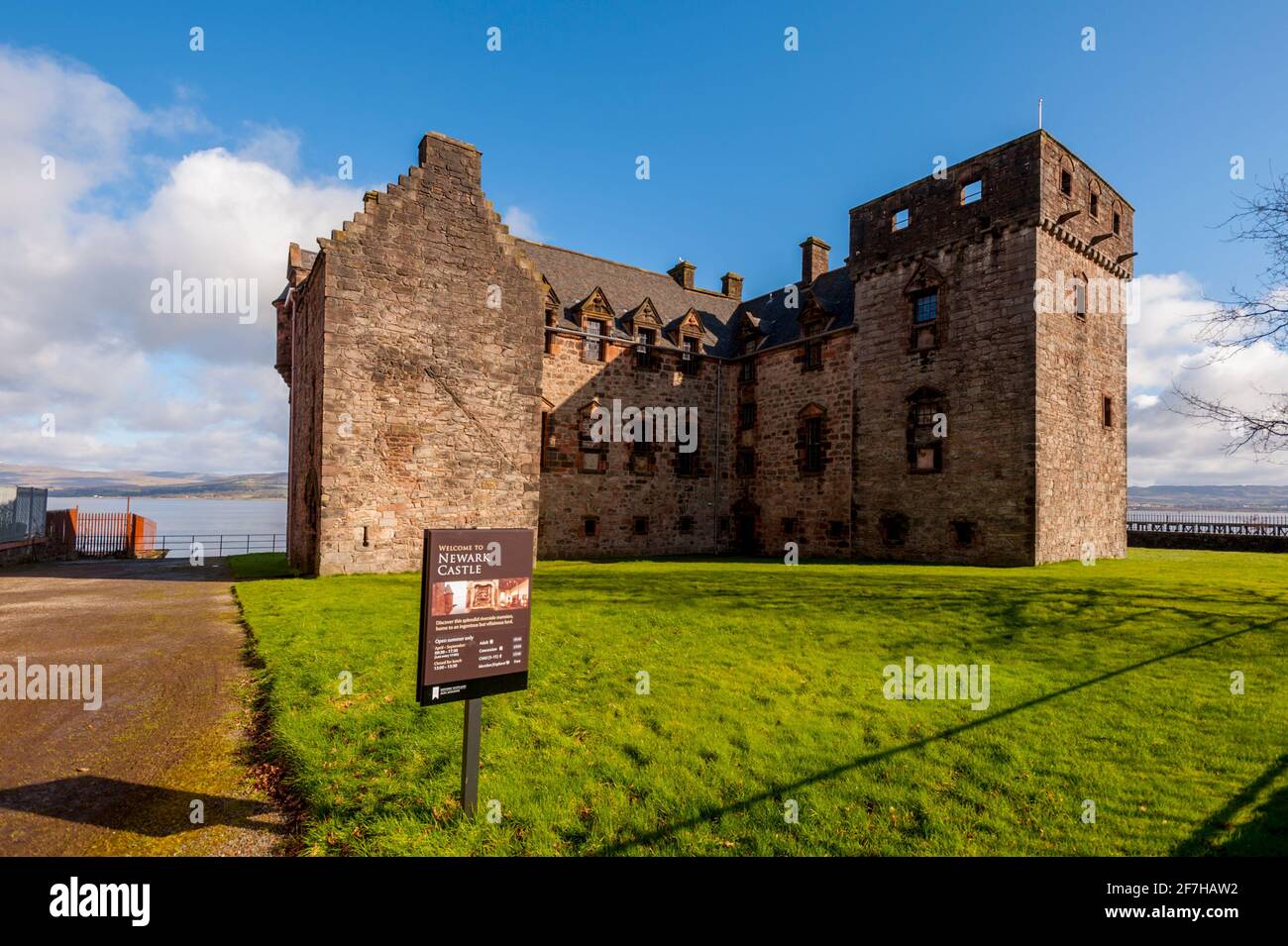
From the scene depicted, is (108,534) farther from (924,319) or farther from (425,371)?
(924,319)

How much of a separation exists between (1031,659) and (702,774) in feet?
23.3

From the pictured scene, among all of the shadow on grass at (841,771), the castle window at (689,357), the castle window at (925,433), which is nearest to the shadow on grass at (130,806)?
the shadow on grass at (841,771)

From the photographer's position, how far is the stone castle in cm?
1975

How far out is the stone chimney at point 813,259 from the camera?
34.2 m

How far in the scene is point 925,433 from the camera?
2477 centimetres

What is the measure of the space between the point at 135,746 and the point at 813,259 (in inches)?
1375

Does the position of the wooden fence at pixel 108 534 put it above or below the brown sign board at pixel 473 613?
below

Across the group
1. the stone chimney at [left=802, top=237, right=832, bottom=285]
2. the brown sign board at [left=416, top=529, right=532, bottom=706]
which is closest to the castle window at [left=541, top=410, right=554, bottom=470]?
the stone chimney at [left=802, top=237, right=832, bottom=285]

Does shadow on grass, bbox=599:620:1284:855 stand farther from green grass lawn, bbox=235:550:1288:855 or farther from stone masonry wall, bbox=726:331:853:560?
stone masonry wall, bbox=726:331:853:560

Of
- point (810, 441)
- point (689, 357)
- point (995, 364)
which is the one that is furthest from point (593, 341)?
point (995, 364)

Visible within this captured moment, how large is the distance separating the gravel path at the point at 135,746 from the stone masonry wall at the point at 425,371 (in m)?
6.79

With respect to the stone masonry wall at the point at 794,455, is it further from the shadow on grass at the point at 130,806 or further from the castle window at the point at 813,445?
the shadow on grass at the point at 130,806

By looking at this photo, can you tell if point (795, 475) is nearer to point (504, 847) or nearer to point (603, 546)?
point (603, 546)
